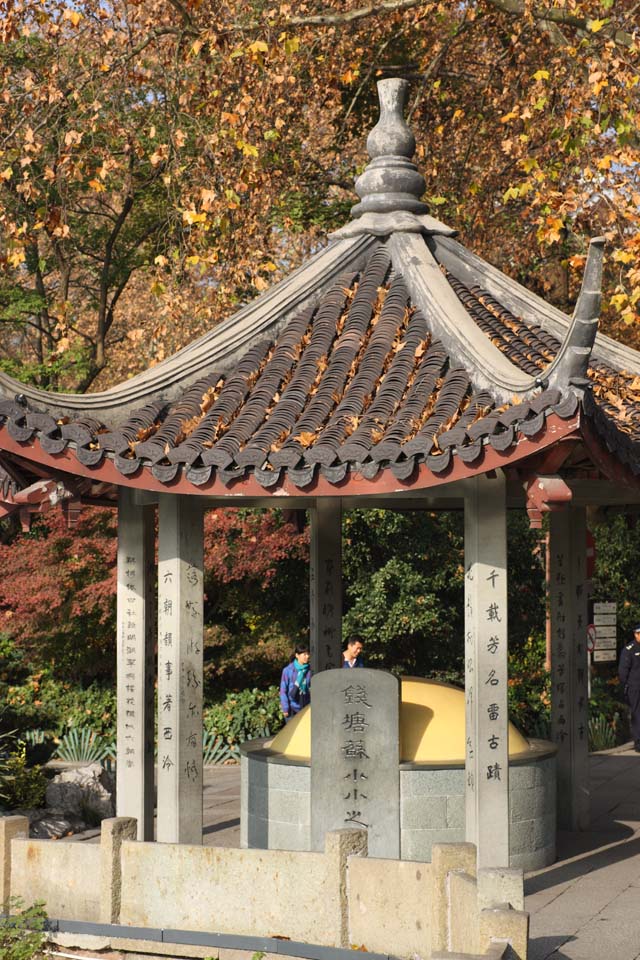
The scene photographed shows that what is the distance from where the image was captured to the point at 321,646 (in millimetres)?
11352

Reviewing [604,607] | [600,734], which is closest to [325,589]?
[600,734]

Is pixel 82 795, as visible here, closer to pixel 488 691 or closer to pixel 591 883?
pixel 591 883

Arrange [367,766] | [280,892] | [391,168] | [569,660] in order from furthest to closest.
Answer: [569,660], [391,168], [367,766], [280,892]

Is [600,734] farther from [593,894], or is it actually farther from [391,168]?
[391,168]

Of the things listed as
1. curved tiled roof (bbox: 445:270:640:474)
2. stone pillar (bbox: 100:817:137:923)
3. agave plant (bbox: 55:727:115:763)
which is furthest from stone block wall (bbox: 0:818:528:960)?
agave plant (bbox: 55:727:115:763)

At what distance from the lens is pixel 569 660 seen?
1080 centimetres

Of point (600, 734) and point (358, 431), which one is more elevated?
point (358, 431)

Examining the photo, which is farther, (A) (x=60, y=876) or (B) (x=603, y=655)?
(B) (x=603, y=655)

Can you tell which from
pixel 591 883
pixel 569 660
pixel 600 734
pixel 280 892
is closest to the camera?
pixel 280 892

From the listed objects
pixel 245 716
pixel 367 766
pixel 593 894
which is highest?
pixel 367 766

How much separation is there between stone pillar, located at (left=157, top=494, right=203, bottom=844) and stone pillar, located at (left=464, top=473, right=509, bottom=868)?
181cm

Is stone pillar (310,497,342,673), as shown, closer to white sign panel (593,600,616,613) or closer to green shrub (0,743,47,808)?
green shrub (0,743,47,808)

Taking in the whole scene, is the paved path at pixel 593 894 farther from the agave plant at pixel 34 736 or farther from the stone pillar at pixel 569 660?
the agave plant at pixel 34 736

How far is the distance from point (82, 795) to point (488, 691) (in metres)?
5.55
